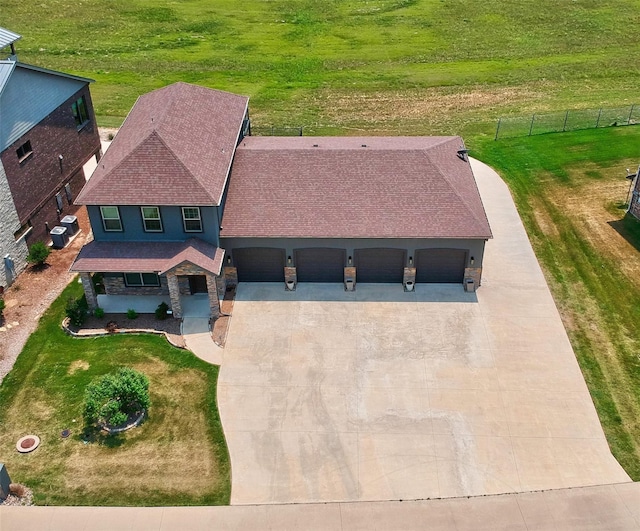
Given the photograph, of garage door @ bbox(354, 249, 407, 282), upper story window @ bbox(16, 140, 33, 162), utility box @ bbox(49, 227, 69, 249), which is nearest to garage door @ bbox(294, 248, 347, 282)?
garage door @ bbox(354, 249, 407, 282)

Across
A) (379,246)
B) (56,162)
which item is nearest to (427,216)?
(379,246)

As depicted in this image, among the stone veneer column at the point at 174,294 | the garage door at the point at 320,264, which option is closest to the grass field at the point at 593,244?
the garage door at the point at 320,264

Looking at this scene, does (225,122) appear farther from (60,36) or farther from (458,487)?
(60,36)

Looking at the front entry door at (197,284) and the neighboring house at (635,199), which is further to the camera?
the neighboring house at (635,199)

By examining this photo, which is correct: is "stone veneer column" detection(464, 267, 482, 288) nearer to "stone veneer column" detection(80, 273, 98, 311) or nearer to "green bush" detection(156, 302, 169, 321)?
"green bush" detection(156, 302, 169, 321)

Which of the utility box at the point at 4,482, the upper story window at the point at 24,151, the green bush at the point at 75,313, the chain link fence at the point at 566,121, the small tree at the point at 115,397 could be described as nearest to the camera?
the utility box at the point at 4,482

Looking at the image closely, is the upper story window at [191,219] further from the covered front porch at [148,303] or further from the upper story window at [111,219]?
the covered front porch at [148,303]
